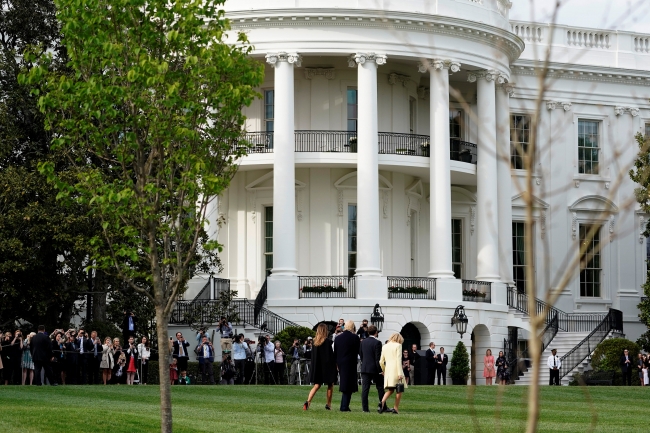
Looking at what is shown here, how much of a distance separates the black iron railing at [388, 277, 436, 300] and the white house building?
0.05 m

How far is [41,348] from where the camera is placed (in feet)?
91.1

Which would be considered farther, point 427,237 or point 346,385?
point 427,237

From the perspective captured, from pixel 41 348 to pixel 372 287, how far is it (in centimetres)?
1635

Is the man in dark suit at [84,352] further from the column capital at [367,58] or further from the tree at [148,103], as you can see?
the column capital at [367,58]

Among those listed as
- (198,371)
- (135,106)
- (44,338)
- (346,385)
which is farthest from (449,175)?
(135,106)

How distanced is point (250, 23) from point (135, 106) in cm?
2690

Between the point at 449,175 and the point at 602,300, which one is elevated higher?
the point at 449,175

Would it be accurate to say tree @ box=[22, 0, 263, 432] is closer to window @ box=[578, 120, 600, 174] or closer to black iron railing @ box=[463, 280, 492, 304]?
black iron railing @ box=[463, 280, 492, 304]

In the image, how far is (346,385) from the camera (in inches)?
800

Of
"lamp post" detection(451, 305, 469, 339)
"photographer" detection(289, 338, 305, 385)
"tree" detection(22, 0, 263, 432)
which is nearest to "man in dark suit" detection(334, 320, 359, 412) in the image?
"tree" detection(22, 0, 263, 432)

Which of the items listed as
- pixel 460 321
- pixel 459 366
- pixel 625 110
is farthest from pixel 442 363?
pixel 625 110

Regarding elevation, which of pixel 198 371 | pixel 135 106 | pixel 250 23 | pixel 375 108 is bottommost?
pixel 198 371

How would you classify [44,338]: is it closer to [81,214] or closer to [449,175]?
[81,214]

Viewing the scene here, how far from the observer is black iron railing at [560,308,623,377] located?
43.2 meters
